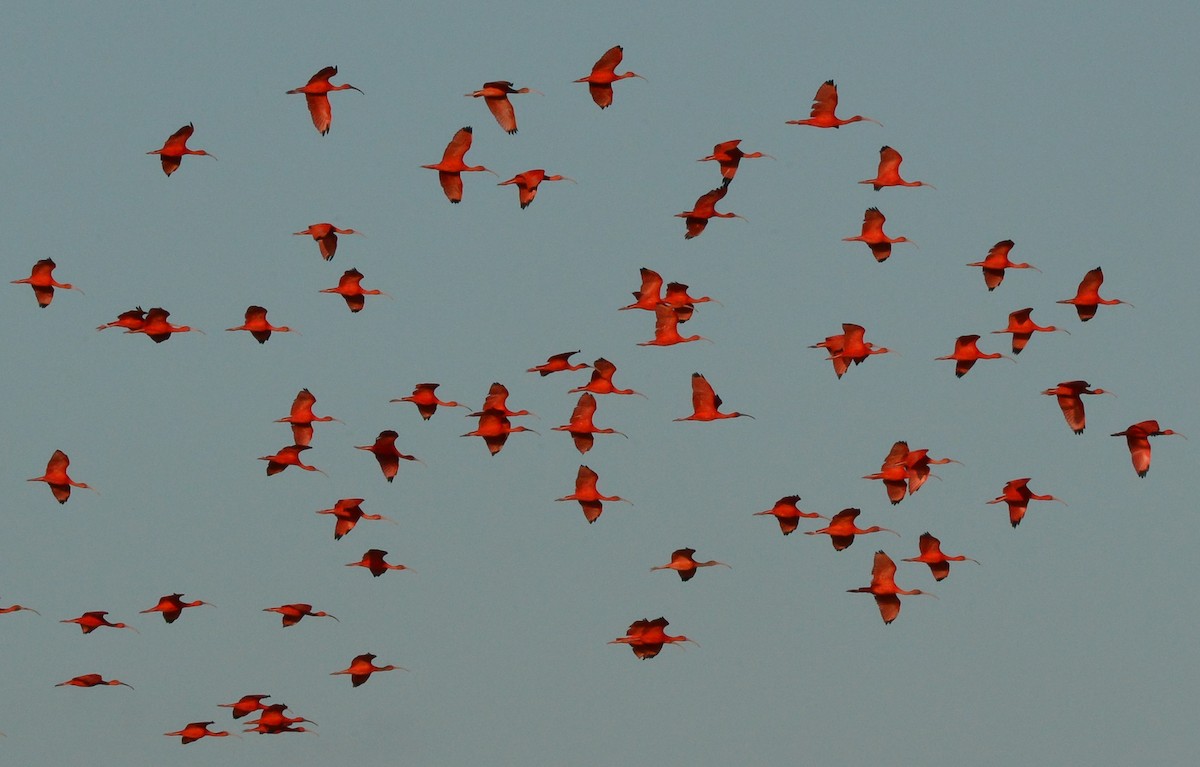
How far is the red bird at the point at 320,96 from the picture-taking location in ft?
198

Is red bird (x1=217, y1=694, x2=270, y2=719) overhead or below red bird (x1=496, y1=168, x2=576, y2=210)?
below

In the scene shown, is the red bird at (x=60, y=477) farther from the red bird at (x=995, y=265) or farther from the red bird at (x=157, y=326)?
the red bird at (x=995, y=265)

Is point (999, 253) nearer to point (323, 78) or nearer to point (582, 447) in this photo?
point (582, 447)

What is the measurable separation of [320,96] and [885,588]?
646 inches

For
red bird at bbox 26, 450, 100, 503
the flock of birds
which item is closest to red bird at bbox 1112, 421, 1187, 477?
the flock of birds

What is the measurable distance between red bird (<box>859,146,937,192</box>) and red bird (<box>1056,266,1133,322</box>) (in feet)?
15.3

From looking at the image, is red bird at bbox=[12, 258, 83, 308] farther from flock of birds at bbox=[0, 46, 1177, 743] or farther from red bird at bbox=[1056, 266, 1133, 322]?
red bird at bbox=[1056, 266, 1133, 322]

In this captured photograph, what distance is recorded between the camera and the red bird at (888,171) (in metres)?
66.5

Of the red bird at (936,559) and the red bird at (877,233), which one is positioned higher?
the red bird at (877,233)

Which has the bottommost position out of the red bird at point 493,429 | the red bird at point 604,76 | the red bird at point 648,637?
the red bird at point 648,637

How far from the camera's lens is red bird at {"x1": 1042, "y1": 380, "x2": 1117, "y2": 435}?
64.3m

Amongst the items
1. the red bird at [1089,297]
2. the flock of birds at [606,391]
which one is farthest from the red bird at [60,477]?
the red bird at [1089,297]

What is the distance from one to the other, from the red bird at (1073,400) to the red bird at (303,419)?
16.9 metres

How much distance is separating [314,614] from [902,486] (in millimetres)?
14083
